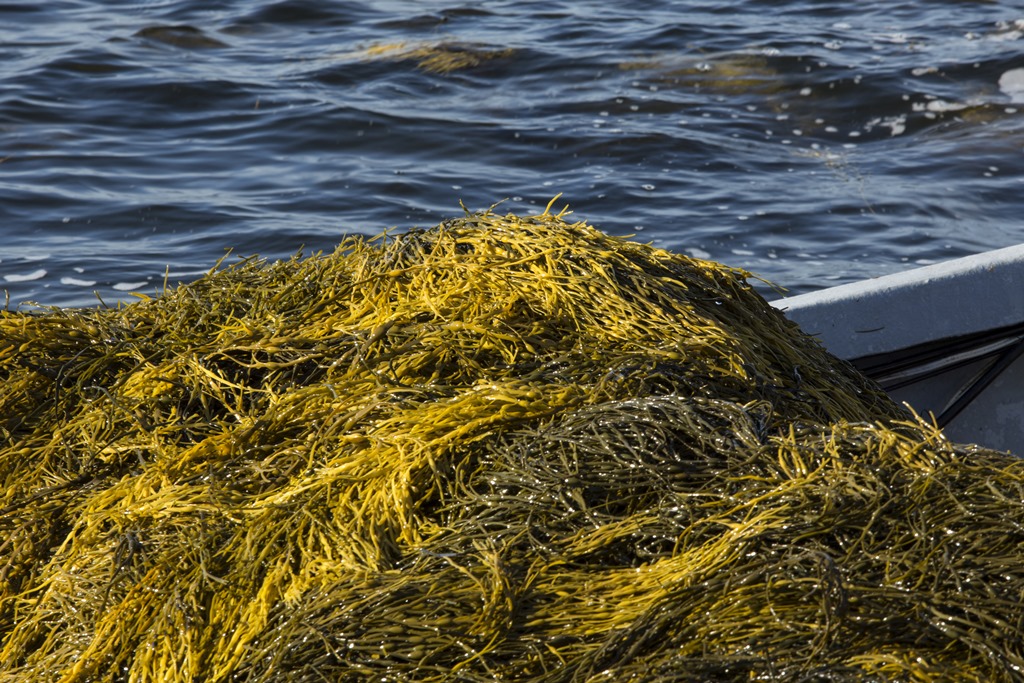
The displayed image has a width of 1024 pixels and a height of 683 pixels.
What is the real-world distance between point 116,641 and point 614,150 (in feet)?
20.7

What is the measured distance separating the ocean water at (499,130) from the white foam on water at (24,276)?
0.10 feet

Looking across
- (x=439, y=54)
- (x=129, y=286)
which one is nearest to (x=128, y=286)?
(x=129, y=286)

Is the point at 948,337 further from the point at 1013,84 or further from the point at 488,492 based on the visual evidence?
the point at 1013,84

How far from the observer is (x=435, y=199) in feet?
22.9

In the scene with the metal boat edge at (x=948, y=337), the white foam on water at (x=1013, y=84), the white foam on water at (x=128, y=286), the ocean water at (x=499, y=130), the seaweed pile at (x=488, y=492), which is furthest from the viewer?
the white foam on water at (x=1013, y=84)

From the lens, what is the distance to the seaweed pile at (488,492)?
1.73 metres

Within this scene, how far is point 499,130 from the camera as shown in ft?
26.4

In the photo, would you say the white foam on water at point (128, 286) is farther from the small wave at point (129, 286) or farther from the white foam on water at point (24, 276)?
the white foam on water at point (24, 276)

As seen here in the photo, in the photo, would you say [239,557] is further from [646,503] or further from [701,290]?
[701,290]

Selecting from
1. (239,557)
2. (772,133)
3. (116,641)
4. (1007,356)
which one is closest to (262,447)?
(239,557)

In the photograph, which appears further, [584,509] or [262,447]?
[262,447]

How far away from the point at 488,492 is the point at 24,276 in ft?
15.0

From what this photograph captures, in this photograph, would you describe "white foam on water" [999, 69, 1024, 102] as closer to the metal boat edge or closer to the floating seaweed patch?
the floating seaweed patch

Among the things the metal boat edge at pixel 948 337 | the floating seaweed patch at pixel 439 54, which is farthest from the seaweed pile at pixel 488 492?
the floating seaweed patch at pixel 439 54
